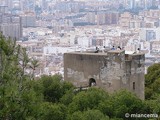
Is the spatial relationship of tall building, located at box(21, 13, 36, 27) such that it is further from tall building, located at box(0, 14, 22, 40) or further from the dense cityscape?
tall building, located at box(0, 14, 22, 40)

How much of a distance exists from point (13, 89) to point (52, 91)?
2.12 meters

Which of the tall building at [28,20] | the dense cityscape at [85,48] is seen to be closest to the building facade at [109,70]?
the dense cityscape at [85,48]

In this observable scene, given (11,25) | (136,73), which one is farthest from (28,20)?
(136,73)

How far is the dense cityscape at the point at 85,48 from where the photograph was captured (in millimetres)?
4804

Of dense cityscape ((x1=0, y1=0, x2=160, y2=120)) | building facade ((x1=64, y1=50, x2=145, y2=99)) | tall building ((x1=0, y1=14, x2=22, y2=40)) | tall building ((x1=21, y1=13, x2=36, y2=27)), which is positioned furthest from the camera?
tall building ((x1=21, y1=13, x2=36, y2=27))

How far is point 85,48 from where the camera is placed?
3653 centimetres

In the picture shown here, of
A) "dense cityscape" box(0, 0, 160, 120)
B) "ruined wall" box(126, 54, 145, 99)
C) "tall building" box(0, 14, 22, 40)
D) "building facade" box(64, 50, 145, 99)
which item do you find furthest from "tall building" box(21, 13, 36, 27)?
"ruined wall" box(126, 54, 145, 99)

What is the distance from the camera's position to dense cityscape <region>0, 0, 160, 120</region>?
189 inches

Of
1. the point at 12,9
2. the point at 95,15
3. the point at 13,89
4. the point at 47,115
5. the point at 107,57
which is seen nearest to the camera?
the point at 13,89

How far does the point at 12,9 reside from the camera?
267 ft

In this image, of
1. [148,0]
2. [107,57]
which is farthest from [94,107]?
[148,0]

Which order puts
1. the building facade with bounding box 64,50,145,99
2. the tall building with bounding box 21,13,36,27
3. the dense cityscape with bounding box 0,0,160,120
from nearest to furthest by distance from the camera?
the dense cityscape with bounding box 0,0,160,120 → the building facade with bounding box 64,50,145,99 → the tall building with bounding box 21,13,36,27

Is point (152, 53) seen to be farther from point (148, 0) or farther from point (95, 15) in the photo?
point (148, 0)

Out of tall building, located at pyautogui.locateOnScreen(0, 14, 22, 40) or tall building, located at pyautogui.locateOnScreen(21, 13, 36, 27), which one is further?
tall building, located at pyautogui.locateOnScreen(21, 13, 36, 27)
